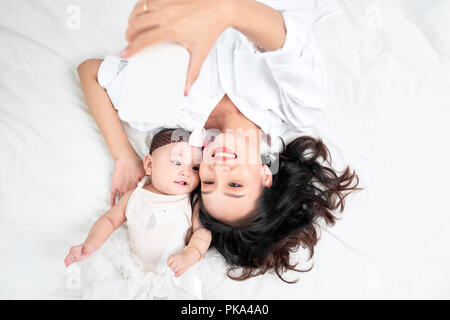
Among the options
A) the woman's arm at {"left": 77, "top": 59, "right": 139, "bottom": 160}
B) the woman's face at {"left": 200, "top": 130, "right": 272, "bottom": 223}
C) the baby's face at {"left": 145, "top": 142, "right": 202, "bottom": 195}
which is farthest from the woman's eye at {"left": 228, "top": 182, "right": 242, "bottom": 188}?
the woman's arm at {"left": 77, "top": 59, "right": 139, "bottom": 160}

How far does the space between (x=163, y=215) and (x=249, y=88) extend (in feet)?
1.47

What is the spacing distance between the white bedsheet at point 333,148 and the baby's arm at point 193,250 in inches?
3.0

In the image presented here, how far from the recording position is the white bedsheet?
1.03 metres

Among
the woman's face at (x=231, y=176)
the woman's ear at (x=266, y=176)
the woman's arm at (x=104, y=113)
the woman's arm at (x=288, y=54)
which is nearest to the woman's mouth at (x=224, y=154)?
the woman's face at (x=231, y=176)

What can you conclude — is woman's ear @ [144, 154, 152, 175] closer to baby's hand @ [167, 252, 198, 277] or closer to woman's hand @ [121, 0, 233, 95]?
baby's hand @ [167, 252, 198, 277]

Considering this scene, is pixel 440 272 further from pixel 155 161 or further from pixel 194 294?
pixel 155 161

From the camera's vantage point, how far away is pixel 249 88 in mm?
1080

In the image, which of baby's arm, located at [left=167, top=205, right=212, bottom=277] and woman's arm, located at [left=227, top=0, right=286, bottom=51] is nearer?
woman's arm, located at [left=227, top=0, right=286, bottom=51]

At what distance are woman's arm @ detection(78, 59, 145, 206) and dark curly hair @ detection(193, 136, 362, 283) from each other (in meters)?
0.23

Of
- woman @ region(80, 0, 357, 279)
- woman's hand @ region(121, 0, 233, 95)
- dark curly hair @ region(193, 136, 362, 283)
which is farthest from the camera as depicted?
dark curly hair @ region(193, 136, 362, 283)

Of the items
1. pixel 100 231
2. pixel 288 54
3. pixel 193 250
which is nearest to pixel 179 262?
pixel 193 250

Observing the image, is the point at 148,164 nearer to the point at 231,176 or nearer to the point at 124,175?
the point at 124,175

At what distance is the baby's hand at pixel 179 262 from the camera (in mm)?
951

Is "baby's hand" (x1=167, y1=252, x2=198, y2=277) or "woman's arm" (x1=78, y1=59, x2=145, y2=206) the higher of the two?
"woman's arm" (x1=78, y1=59, x2=145, y2=206)
